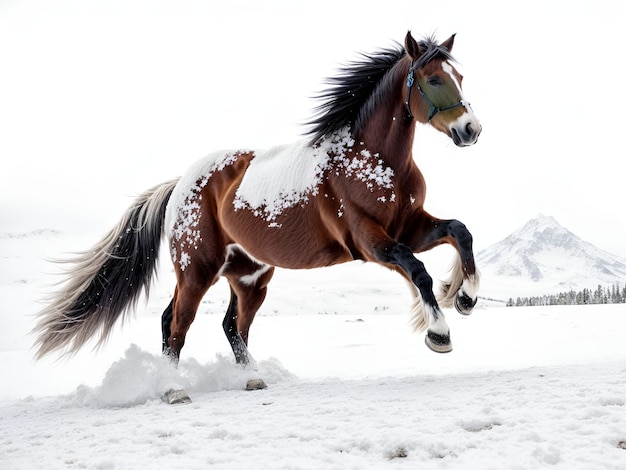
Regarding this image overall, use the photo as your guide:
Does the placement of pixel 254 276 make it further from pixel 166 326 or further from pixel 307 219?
pixel 307 219

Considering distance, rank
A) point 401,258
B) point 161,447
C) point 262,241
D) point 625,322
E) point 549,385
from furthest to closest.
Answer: point 625,322
point 262,241
point 401,258
point 549,385
point 161,447

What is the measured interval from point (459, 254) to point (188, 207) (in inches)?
88.3

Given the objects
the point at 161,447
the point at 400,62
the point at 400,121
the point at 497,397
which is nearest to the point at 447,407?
the point at 497,397

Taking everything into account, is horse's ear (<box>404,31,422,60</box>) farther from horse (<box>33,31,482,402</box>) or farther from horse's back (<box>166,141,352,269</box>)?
horse's back (<box>166,141,352,269</box>)

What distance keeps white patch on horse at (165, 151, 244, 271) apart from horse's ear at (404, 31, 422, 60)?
1.76 meters

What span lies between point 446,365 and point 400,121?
1.84 metres

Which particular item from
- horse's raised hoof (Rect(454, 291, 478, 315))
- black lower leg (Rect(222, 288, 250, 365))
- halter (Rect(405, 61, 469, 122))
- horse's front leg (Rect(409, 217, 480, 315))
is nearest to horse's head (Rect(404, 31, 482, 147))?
halter (Rect(405, 61, 469, 122))

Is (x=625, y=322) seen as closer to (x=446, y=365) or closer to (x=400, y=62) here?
(x=446, y=365)

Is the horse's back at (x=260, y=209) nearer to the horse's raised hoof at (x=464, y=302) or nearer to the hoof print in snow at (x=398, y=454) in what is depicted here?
the horse's raised hoof at (x=464, y=302)

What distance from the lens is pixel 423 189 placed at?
3658 millimetres

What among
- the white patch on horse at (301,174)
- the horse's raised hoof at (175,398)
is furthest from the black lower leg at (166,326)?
the white patch on horse at (301,174)

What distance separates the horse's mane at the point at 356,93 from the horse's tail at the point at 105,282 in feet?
5.65

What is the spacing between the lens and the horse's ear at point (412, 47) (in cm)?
345

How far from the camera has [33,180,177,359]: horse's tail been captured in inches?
174
